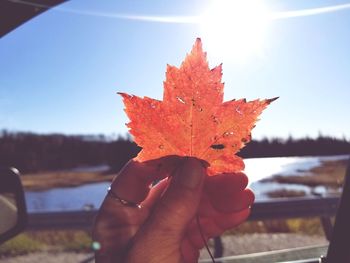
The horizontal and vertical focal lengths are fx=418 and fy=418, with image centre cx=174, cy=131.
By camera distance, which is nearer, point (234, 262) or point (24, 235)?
point (234, 262)

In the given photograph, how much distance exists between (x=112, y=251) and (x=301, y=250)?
3.57 metres

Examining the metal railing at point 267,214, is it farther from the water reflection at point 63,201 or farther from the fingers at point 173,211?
the fingers at point 173,211

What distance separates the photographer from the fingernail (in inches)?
37.5

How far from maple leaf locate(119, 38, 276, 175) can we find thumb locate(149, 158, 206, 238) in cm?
4

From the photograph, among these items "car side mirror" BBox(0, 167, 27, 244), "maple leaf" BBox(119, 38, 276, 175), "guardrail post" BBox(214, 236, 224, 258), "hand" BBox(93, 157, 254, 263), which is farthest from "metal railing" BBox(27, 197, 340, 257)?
"maple leaf" BBox(119, 38, 276, 175)

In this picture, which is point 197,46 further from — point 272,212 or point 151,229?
point 272,212

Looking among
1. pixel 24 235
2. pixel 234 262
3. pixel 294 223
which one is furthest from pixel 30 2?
pixel 294 223

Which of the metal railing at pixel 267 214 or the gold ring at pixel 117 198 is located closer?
the gold ring at pixel 117 198

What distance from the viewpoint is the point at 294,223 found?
934cm

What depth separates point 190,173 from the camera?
0.96 meters

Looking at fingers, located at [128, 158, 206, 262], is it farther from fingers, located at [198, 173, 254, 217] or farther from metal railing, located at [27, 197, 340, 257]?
metal railing, located at [27, 197, 340, 257]

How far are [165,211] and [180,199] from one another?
50 millimetres

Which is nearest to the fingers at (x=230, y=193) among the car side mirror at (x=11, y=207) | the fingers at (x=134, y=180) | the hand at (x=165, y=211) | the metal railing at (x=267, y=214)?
the hand at (x=165, y=211)

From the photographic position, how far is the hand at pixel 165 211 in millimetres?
983
